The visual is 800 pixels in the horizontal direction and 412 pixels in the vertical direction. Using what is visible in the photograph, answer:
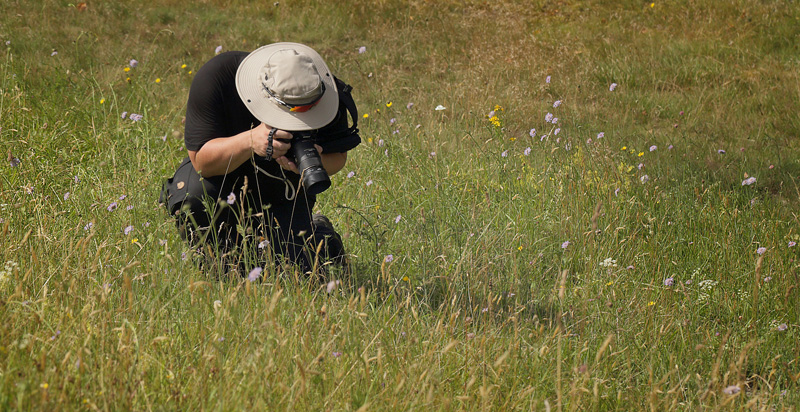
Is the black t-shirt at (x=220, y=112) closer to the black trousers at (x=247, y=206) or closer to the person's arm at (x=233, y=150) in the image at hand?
the person's arm at (x=233, y=150)

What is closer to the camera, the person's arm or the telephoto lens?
the telephoto lens

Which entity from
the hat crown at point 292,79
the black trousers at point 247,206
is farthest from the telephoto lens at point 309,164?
the black trousers at point 247,206

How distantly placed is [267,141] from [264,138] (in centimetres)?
2

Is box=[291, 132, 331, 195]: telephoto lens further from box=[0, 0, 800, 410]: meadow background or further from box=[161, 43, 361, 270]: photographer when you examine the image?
box=[0, 0, 800, 410]: meadow background

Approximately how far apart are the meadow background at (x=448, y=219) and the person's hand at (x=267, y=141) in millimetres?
271

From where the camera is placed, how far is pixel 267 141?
2.53 meters

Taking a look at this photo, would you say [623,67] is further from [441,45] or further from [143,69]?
[143,69]

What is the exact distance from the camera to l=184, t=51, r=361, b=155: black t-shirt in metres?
2.75

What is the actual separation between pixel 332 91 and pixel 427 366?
4.16ft

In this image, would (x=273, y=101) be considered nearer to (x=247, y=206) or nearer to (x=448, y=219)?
(x=247, y=206)

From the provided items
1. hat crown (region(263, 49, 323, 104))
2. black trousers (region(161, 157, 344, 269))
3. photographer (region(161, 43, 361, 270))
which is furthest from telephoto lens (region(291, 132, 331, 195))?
black trousers (region(161, 157, 344, 269))

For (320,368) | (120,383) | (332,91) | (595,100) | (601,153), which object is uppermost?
(332,91)

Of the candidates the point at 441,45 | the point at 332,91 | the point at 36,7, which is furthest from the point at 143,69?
the point at 332,91

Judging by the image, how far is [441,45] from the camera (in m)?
7.38
